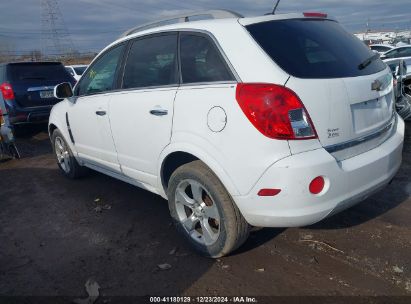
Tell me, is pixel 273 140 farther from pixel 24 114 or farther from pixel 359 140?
pixel 24 114

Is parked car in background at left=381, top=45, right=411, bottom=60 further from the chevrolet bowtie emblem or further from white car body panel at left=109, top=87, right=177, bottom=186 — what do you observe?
white car body panel at left=109, top=87, right=177, bottom=186

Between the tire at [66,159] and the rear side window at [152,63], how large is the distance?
1905 millimetres

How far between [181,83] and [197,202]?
988mm

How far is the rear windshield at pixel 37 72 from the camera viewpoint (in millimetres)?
8367

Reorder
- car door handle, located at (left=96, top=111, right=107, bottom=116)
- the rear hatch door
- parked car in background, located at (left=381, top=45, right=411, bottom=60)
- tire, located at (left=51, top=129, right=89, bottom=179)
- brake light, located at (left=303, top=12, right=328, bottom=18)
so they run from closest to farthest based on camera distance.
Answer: the rear hatch door → brake light, located at (left=303, top=12, right=328, bottom=18) → car door handle, located at (left=96, top=111, right=107, bottom=116) → tire, located at (left=51, top=129, right=89, bottom=179) → parked car in background, located at (left=381, top=45, right=411, bottom=60)

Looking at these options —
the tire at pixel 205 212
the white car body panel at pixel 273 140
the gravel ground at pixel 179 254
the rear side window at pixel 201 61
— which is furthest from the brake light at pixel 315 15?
the gravel ground at pixel 179 254

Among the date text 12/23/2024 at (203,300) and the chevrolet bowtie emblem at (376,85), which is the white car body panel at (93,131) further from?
the chevrolet bowtie emblem at (376,85)

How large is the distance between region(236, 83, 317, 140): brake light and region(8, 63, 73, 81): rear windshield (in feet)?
23.9

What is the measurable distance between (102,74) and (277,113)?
8.15 ft

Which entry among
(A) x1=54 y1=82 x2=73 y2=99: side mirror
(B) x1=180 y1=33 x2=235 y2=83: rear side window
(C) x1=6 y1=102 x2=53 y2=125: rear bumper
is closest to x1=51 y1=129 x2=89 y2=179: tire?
(A) x1=54 y1=82 x2=73 y2=99: side mirror

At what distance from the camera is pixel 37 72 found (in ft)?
28.3

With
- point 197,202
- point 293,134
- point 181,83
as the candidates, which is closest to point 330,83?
point 293,134

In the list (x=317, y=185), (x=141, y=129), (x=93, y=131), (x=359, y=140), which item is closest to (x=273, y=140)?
(x=317, y=185)

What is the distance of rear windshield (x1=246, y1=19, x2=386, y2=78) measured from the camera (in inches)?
107
